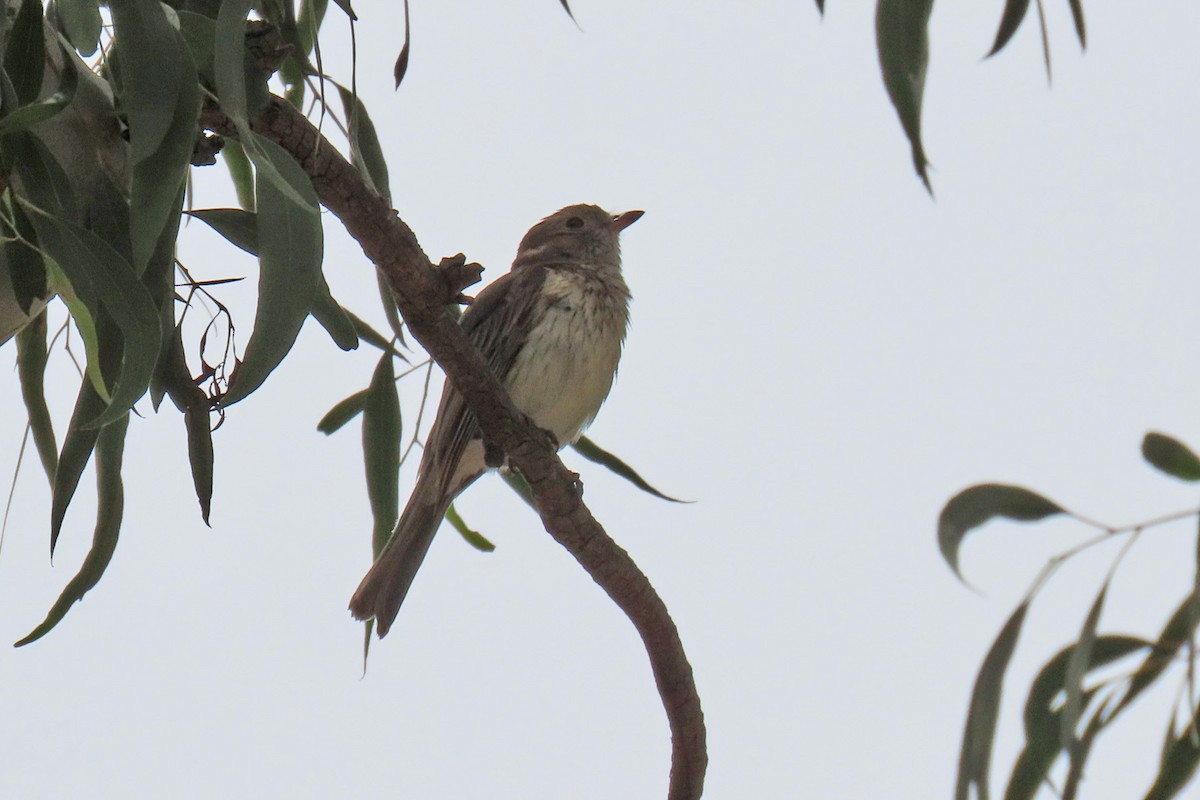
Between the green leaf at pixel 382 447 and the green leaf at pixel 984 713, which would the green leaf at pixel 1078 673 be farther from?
the green leaf at pixel 382 447

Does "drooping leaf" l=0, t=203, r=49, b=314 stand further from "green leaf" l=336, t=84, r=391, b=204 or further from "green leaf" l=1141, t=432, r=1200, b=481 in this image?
"green leaf" l=1141, t=432, r=1200, b=481

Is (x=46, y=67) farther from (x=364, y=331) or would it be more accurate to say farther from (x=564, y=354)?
(x=564, y=354)

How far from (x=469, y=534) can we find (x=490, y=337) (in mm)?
908

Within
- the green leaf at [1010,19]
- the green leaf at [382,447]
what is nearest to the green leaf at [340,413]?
the green leaf at [382,447]

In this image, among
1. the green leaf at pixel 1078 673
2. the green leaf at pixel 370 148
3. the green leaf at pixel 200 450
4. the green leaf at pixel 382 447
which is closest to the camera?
the green leaf at pixel 1078 673

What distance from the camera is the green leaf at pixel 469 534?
426 cm

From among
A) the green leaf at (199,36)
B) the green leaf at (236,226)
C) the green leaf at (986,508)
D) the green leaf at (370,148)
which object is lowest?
the green leaf at (986,508)

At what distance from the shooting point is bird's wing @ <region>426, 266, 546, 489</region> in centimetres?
460

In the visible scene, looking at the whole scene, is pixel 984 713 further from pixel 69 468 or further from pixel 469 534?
pixel 469 534

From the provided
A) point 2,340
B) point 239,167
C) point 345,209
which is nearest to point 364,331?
point 239,167

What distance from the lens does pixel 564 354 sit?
4.99 meters

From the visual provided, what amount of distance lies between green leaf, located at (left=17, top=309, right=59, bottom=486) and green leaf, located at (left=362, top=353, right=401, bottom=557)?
2.27 ft

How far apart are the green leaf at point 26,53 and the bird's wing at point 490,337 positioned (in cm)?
216

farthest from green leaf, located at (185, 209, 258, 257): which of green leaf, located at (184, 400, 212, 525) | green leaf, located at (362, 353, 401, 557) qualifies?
green leaf, located at (362, 353, 401, 557)
